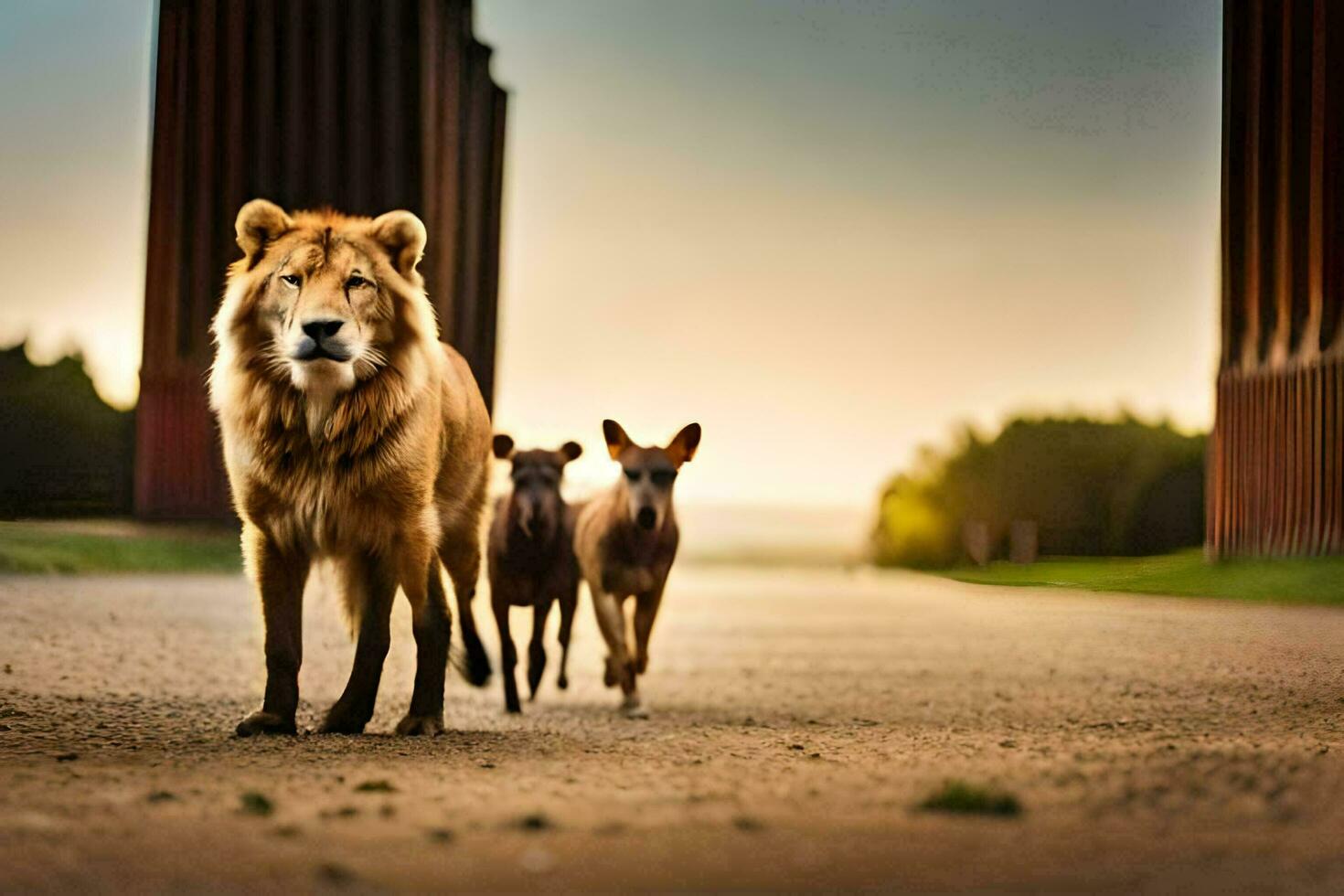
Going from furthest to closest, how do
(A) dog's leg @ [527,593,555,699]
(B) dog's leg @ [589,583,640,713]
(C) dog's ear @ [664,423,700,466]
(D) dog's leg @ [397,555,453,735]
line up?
1. (A) dog's leg @ [527,593,555,699]
2. (C) dog's ear @ [664,423,700,466]
3. (B) dog's leg @ [589,583,640,713]
4. (D) dog's leg @ [397,555,453,735]

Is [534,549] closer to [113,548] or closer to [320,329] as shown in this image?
[320,329]

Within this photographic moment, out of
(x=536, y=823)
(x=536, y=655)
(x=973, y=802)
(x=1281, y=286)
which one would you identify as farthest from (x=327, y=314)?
(x=1281, y=286)

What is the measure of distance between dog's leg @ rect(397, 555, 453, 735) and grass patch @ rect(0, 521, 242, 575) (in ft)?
13.1

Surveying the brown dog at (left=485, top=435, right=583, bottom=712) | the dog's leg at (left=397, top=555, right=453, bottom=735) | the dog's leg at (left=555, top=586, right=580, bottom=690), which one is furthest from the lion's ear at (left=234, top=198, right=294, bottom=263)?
the dog's leg at (left=555, top=586, right=580, bottom=690)

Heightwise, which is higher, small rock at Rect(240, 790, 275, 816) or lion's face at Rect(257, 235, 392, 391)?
lion's face at Rect(257, 235, 392, 391)

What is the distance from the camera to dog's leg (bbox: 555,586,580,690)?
10.4 meters

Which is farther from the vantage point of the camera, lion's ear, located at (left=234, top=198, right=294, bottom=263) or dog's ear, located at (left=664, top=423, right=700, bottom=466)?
dog's ear, located at (left=664, top=423, right=700, bottom=466)

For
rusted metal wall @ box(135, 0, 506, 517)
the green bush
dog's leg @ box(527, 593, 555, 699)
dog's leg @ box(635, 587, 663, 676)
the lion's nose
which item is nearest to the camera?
the lion's nose

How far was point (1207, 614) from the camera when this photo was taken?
462 inches

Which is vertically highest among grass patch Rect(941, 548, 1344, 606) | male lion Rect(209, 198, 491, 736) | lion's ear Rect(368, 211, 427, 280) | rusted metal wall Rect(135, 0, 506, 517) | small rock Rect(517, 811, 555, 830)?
rusted metal wall Rect(135, 0, 506, 517)

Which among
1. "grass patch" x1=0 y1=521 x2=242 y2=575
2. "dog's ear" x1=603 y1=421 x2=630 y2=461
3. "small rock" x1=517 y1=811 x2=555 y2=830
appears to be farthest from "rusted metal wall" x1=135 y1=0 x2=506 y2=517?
"small rock" x1=517 y1=811 x2=555 y2=830

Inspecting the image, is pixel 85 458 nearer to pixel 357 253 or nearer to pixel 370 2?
pixel 370 2

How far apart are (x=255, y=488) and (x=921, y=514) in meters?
16.2

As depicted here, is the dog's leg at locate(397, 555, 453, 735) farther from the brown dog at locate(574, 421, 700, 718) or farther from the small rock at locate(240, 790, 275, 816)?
the small rock at locate(240, 790, 275, 816)
